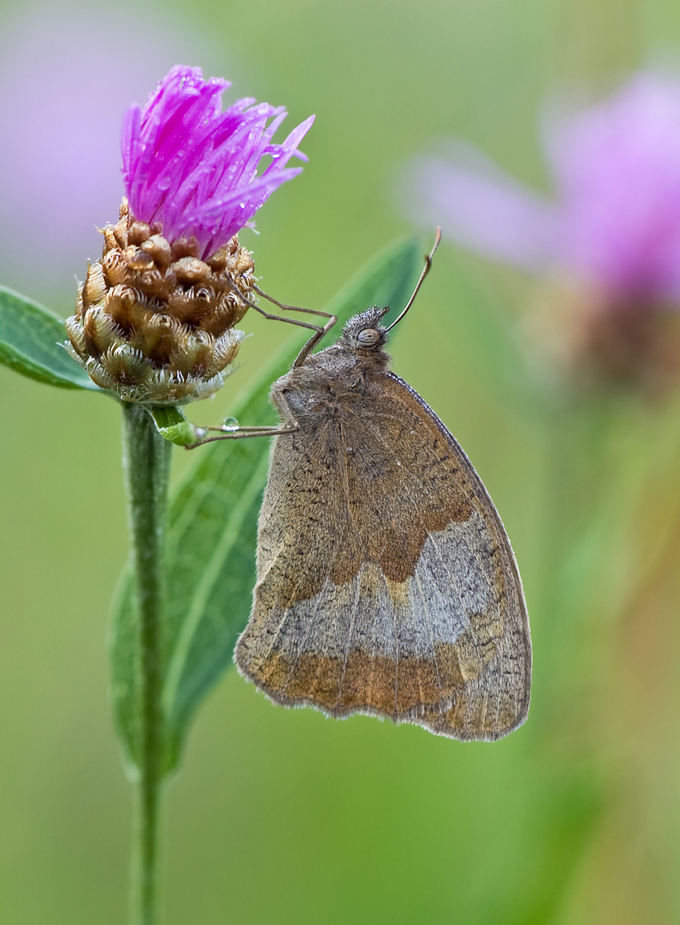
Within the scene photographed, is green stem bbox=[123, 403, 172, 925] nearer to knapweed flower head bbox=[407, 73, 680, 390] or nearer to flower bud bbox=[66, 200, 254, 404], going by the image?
flower bud bbox=[66, 200, 254, 404]

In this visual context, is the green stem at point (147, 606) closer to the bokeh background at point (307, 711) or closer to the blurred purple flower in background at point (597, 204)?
the bokeh background at point (307, 711)

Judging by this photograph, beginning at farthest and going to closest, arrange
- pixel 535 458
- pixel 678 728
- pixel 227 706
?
pixel 535 458 < pixel 227 706 < pixel 678 728

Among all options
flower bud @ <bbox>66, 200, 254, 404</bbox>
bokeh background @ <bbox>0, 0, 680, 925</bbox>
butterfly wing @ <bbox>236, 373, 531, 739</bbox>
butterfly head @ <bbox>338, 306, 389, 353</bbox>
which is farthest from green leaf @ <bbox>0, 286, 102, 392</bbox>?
bokeh background @ <bbox>0, 0, 680, 925</bbox>

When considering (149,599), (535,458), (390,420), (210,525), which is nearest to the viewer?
(149,599)

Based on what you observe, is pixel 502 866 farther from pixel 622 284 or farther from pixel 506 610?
pixel 622 284

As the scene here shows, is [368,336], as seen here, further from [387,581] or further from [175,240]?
[175,240]

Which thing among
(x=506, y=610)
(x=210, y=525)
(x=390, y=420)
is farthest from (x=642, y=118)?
(x=210, y=525)

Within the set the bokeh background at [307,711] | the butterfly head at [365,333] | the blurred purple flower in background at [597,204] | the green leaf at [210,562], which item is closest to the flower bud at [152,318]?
the green leaf at [210,562]
